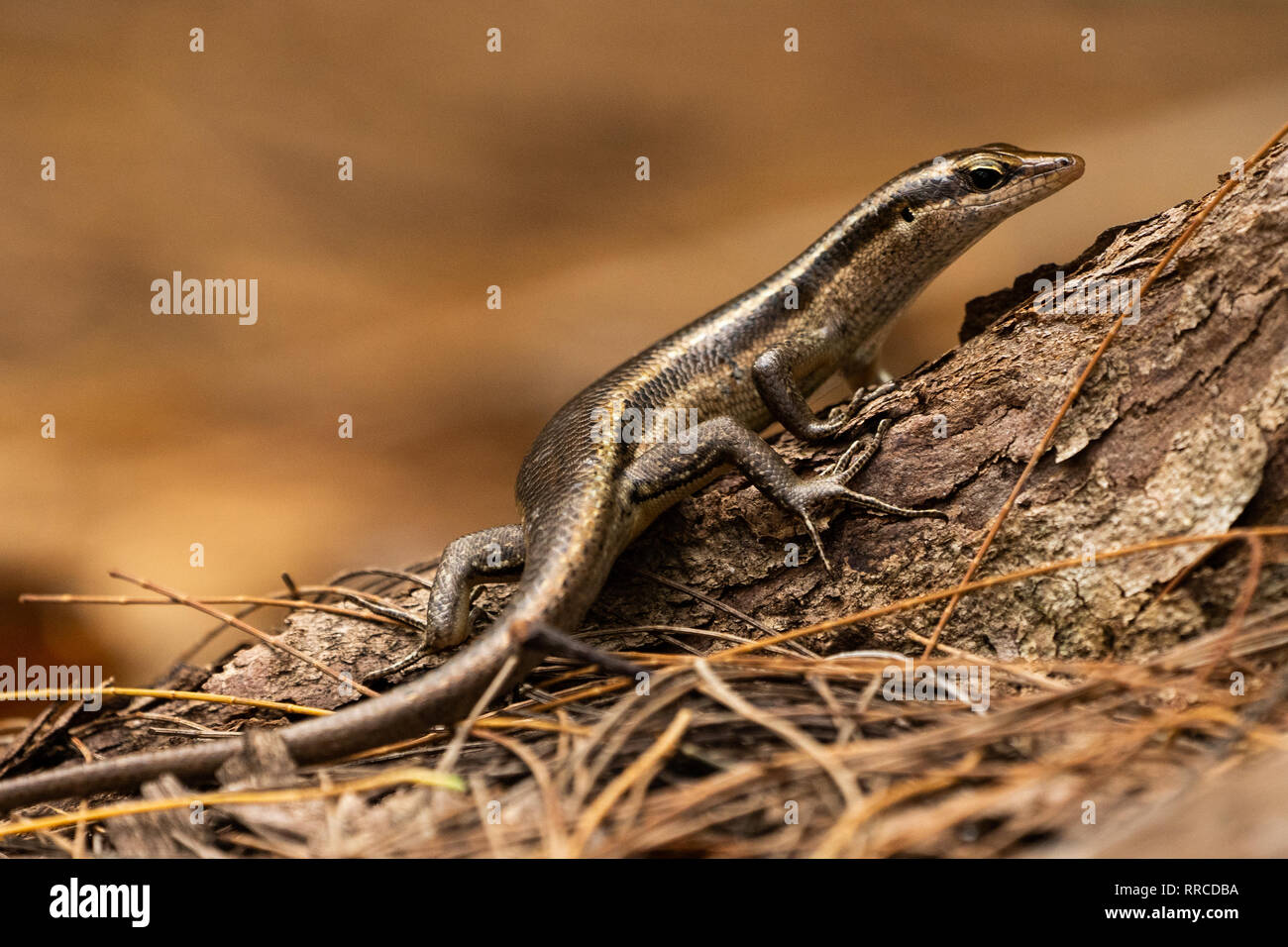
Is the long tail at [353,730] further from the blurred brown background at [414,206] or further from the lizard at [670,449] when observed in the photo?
the blurred brown background at [414,206]

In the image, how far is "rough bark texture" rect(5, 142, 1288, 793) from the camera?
1.93 m

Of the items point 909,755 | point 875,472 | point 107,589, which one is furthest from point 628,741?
point 107,589

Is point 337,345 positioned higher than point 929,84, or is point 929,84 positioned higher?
point 929,84

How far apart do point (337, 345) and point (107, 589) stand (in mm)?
1822

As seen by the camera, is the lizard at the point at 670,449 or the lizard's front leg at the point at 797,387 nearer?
the lizard at the point at 670,449

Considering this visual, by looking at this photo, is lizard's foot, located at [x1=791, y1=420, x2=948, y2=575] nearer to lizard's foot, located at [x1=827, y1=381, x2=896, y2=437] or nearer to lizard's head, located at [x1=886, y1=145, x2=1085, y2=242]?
lizard's foot, located at [x1=827, y1=381, x2=896, y2=437]

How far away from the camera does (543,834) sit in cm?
139

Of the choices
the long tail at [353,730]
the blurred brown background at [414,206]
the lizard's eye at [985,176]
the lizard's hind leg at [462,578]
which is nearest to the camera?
the long tail at [353,730]

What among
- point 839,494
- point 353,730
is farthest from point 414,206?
point 353,730

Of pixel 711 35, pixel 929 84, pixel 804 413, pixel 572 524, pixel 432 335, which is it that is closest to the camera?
pixel 572 524

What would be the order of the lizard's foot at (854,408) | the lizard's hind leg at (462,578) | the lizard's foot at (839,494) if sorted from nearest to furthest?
1. the lizard's foot at (839,494)
2. the lizard's hind leg at (462,578)
3. the lizard's foot at (854,408)

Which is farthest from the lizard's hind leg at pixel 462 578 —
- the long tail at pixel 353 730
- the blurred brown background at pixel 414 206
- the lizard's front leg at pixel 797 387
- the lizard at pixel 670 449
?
the blurred brown background at pixel 414 206

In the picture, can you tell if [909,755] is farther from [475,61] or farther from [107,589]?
[107,589]

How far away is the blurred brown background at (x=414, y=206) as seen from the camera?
4.17 meters
